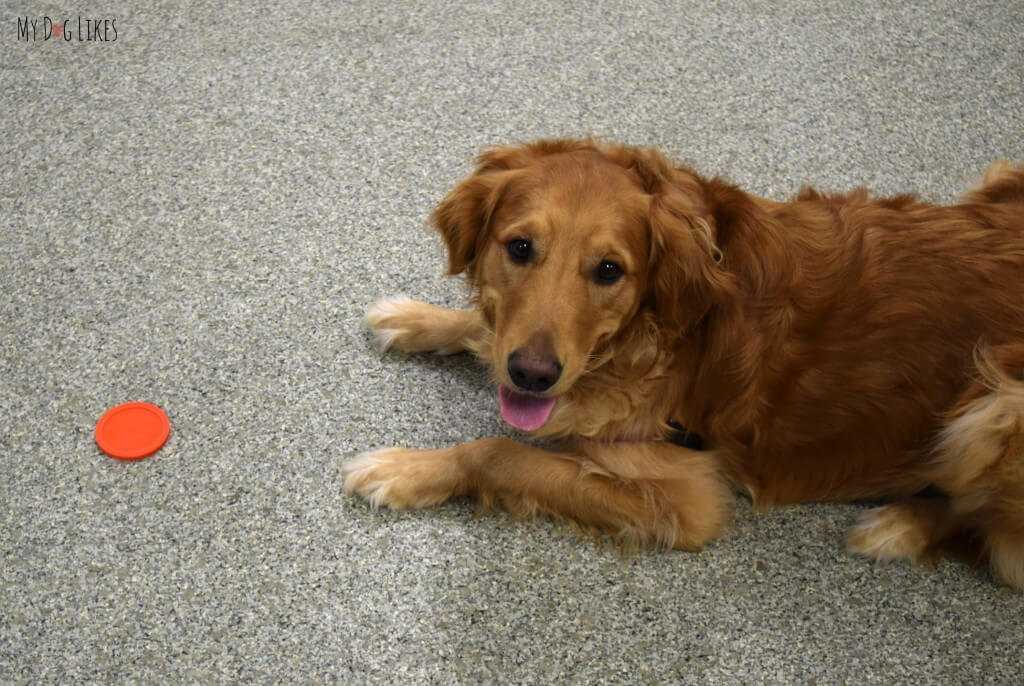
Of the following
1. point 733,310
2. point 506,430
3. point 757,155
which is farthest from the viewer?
point 757,155

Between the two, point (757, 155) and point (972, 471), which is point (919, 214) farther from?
point (757, 155)

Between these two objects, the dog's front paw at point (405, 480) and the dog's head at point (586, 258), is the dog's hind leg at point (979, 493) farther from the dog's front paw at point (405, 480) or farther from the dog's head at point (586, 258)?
the dog's front paw at point (405, 480)

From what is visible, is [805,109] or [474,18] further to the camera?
[474,18]

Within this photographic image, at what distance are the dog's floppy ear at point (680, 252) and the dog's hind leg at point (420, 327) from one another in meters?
0.60

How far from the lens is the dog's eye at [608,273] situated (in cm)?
153

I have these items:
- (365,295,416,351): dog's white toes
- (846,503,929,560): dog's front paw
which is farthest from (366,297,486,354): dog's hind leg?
(846,503,929,560): dog's front paw

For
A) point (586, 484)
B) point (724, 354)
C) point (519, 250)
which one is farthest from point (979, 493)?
point (519, 250)

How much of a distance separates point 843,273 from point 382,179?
4.57 feet

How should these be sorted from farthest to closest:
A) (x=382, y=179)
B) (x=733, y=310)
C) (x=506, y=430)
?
(x=382, y=179)
(x=506, y=430)
(x=733, y=310)

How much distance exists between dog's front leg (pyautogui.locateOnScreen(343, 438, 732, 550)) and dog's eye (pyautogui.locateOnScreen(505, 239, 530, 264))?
44 cm

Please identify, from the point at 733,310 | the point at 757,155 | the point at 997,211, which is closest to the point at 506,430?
the point at 733,310

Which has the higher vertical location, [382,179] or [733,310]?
[733,310]

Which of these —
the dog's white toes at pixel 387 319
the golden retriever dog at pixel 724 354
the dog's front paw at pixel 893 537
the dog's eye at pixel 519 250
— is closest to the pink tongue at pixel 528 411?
the golden retriever dog at pixel 724 354

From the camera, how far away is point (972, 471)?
5.39 feet
